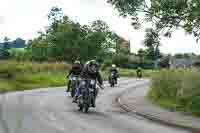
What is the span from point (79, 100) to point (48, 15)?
96663 mm

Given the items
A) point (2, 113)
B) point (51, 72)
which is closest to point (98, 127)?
point (2, 113)

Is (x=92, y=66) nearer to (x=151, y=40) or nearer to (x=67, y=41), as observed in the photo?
(x=151, y=40)

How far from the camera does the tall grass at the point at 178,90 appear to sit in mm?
20331

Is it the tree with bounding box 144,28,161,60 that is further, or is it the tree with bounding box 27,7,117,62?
the tree with bounding box 27,7,117,62

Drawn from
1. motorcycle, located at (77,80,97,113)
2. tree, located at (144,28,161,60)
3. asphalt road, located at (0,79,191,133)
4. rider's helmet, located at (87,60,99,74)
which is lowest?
asphalt road, located at (0,79,191,133)

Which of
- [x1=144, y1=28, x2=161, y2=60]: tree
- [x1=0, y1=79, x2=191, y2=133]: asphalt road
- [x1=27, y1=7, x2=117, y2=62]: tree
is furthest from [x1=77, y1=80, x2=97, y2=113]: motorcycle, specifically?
[x1=27, y1=7, x2=117, y2=62]: tree

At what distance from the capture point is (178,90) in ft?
77.4

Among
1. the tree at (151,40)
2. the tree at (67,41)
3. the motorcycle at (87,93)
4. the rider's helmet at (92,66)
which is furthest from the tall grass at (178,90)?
the tree at (67,41)

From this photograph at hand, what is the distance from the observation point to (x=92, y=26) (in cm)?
11675

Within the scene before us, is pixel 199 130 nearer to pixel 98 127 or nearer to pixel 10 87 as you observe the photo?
pixel 98 127

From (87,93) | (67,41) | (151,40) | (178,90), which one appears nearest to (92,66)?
(87,93)

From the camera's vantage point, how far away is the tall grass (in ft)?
66.7

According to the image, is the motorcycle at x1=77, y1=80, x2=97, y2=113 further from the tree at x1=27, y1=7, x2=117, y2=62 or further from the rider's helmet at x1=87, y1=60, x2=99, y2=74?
the tree at x1=27, y1=7, x2=117, y2=62

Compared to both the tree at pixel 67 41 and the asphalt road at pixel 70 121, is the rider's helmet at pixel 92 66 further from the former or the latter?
the tree at pixel 67 41
